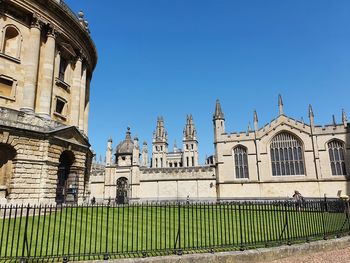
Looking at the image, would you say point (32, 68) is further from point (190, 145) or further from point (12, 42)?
point (190, 145)

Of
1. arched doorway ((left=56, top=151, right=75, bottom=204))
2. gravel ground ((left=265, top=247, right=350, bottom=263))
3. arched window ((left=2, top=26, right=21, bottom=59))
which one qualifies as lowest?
gravel ground ((left=265, top=247, right=350, bottom=263))

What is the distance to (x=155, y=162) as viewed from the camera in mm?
97312

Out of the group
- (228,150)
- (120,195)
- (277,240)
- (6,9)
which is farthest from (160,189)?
(277,240)

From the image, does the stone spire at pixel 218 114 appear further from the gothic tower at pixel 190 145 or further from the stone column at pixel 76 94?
the gothic tower at pixel 190 145

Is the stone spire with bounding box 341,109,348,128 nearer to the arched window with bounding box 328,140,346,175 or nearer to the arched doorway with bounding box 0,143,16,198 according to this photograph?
the arched window with bounding box 328,140,346,175

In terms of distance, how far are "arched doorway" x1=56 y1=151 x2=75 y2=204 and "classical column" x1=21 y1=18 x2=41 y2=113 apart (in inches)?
179

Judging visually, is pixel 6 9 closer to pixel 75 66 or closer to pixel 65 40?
pixel 65 40

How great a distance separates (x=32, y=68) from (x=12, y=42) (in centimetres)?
245

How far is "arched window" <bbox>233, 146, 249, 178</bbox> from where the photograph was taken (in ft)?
137

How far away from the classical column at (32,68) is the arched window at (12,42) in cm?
71

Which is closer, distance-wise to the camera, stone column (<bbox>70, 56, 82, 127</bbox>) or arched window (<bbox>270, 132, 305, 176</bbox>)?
stone column (<bbox>70, 56, 82, 127</bbox>)

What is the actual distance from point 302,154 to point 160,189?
22051 millimetres

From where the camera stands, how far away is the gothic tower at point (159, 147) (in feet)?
319

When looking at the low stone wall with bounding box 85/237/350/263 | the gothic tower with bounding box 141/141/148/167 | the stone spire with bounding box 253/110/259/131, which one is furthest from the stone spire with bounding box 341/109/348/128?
the gothic tower with bounding box 141/141/148/167
